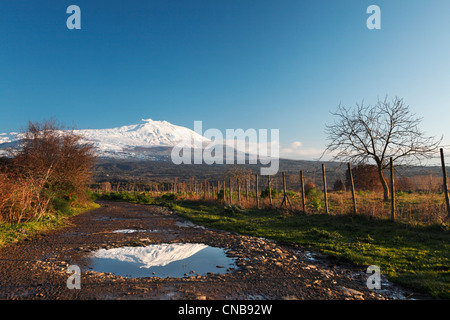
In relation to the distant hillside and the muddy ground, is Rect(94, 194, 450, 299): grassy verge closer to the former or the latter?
the muddy ground

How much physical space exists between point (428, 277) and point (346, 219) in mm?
5660

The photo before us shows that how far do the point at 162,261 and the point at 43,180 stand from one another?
8.27m

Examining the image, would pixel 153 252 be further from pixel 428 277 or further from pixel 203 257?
pixel 428 277

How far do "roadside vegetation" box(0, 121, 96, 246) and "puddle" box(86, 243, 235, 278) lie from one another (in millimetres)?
3339

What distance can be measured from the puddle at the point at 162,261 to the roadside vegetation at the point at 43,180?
3.34 metres

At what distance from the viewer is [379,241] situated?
7.01 meters

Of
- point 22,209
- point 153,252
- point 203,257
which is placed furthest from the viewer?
point 22,209

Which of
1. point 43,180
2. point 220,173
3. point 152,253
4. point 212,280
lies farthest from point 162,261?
point 220,173

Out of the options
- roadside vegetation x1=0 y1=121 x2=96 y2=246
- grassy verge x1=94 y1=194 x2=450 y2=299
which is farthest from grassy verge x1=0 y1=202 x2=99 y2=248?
grassy verge x1=94 y1=194 x2=450 y2=299

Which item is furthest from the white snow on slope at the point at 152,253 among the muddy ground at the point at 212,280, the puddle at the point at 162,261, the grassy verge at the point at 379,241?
the grassy verge at the point at 379,241

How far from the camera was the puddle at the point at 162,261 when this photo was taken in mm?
4789

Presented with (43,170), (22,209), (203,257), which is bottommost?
(203,257)
